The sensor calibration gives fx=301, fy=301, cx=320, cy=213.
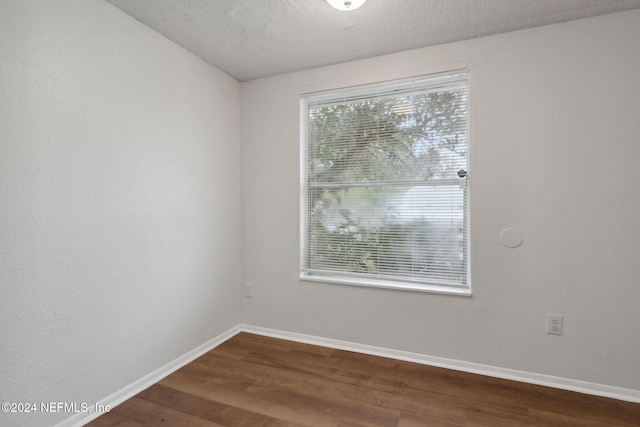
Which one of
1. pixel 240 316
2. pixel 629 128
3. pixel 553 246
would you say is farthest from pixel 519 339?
pixel 240 316

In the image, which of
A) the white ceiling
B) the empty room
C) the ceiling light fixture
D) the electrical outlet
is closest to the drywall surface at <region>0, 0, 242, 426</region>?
the empty room

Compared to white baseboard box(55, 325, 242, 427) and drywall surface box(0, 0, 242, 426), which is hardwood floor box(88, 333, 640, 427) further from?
drywall surface box(0, 0, 242, 426)

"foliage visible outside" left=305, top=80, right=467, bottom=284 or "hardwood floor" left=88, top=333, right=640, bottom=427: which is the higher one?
"foliage visible outside" left=305, top=80, right=467, bottom=284

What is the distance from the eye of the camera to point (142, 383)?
2.09 meters

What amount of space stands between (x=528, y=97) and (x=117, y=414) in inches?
134

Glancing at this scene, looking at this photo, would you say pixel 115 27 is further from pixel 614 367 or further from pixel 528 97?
pixel 614 367

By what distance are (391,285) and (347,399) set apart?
37.2 inches

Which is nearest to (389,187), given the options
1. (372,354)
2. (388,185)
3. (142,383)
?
(388,185)

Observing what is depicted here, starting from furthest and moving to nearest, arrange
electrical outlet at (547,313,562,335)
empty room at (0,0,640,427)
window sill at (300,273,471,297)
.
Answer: window sill at (300,273,471,297)
electrical outlet at (547,313,562,335)
empty room at (0,0,640,427)

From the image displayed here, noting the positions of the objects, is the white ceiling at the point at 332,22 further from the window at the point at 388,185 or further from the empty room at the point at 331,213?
the window at the point at 388,185

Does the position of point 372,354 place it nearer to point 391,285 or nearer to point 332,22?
point 391,285

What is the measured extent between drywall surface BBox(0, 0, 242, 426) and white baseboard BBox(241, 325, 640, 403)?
922mm

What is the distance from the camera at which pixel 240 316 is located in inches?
122

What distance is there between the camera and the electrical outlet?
2094 millimetres
